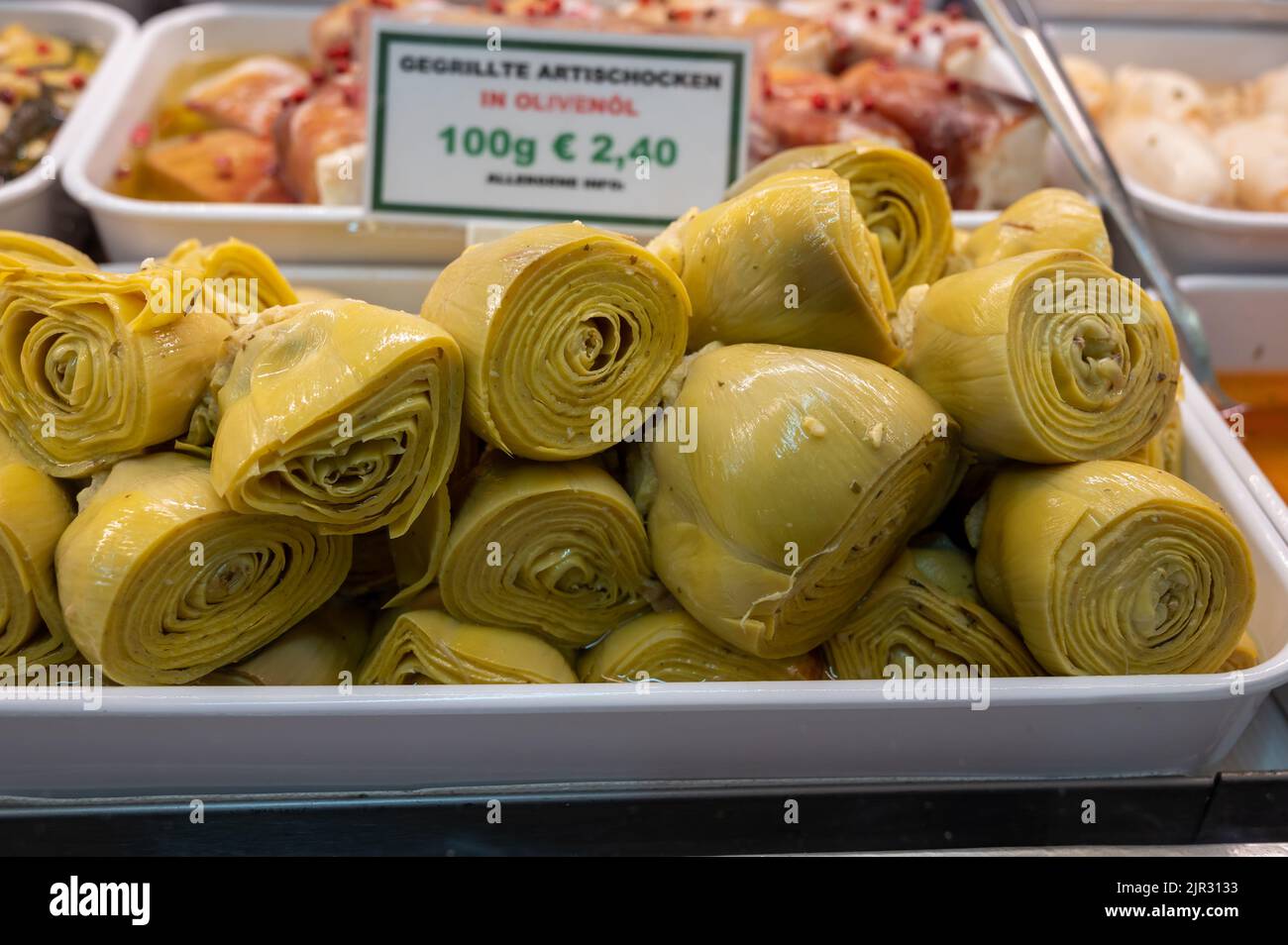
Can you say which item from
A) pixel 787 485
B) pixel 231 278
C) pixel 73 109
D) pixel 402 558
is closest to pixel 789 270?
pixel 787 485

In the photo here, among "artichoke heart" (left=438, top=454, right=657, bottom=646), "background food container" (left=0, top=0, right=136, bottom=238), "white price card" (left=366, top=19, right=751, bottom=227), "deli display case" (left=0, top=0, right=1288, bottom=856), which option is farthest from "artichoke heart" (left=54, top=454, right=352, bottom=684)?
"background food container" (left=0, top=0, right=136, bottom=238)

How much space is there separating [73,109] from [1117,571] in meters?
1.95

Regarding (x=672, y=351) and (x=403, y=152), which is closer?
(x=672, y=351)

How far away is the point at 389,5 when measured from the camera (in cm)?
230

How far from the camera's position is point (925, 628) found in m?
1.06

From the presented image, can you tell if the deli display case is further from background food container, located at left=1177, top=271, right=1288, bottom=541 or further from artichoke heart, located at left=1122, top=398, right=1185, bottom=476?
background food container, located at left=1177, top=271, right=1288, bottom=541

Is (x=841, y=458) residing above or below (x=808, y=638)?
above

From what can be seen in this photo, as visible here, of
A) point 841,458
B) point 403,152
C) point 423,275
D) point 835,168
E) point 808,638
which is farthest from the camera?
point 423,275

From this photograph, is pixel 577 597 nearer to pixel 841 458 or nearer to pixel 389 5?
pixel 841 458

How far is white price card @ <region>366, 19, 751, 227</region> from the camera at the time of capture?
1540mm

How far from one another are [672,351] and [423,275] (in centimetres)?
77

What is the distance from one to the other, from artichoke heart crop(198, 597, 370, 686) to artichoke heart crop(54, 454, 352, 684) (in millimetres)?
19

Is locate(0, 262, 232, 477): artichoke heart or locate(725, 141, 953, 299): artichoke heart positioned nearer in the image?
locate(0, 262, 232, 477): artichoke heart
